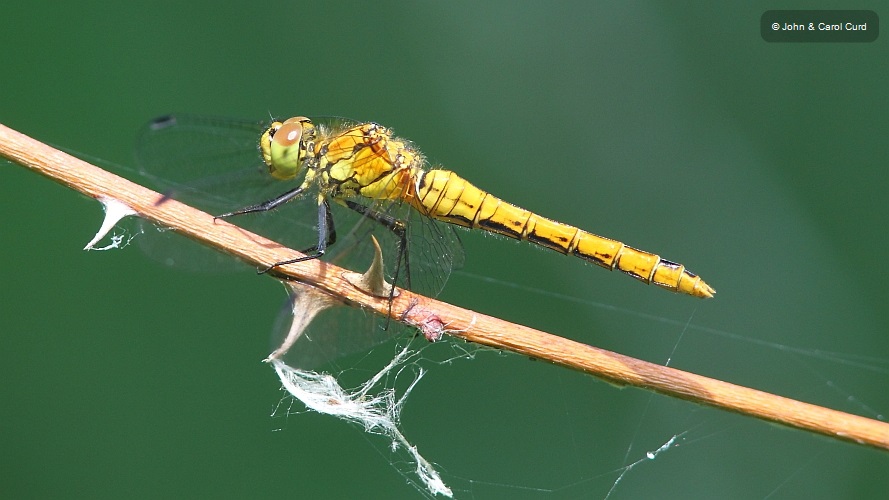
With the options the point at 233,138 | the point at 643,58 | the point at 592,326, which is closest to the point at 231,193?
the point at 233,138

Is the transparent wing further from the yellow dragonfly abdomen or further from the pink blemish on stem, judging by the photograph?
the pink blemish on stem

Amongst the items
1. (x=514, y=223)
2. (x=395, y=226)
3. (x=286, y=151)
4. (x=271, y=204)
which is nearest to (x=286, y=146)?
(x=286, y=151)

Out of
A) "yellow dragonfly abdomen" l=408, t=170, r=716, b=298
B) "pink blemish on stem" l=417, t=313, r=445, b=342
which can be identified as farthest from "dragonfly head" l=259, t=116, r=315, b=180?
"pink blemish on stem" l=417, t=313, r=445, b=342

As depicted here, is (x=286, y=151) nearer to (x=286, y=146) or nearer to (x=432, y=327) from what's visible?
(x=286, y=146)

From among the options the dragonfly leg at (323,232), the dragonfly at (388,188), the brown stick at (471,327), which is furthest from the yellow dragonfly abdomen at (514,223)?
the brown stick at (471,327)

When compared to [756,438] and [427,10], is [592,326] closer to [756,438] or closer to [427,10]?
[756,438]

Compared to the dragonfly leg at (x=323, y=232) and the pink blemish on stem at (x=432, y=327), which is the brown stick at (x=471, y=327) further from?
the dragonfly leg at (x=323, y=232)
